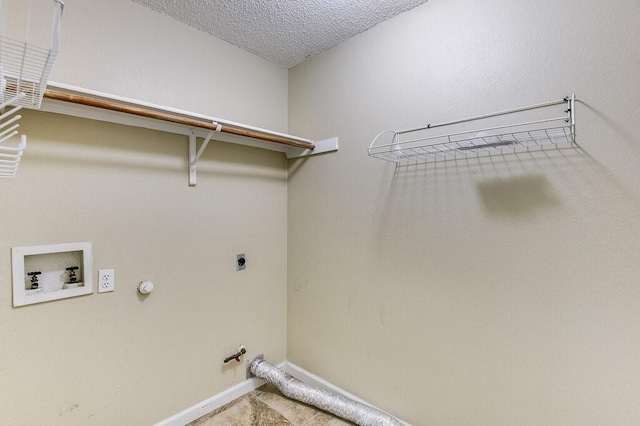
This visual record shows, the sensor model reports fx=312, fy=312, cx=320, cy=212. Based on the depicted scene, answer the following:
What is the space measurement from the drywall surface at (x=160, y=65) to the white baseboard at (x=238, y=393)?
1.87m

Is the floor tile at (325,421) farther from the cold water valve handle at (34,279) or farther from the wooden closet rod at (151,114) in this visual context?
the wooden closet rod at (151,114)

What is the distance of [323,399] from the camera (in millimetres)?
1996

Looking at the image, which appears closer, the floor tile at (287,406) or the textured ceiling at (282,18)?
the textured ceiling at (282,18)

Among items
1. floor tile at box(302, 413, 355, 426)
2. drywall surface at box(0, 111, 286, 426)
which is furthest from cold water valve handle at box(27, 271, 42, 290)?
floor tile at box(302, 413, 355, 426)

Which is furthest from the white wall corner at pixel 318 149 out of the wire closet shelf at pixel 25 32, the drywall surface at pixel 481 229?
the wire closet shelf at pixel 25 32

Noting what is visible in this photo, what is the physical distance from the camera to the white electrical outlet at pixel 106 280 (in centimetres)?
161

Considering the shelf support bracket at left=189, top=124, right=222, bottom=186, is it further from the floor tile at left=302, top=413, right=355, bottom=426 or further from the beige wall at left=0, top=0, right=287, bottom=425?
the floor tile at left=302, top=413, right=355, bottom=426

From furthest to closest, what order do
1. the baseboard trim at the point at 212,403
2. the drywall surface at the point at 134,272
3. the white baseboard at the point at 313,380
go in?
1. the white baseboard at the point at 313,380
2. the baseboard trim at the point at 212,403
3. the drywall surface at the point at 134,272

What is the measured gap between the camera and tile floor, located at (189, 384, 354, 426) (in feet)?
6.33

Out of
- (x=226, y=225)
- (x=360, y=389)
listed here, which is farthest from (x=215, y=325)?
(x=360, y=389)

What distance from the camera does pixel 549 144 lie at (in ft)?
4.49

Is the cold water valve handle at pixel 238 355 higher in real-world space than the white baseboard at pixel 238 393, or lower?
higher

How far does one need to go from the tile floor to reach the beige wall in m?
0.14

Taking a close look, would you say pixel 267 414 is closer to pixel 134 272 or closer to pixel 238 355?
pixel 238 355
